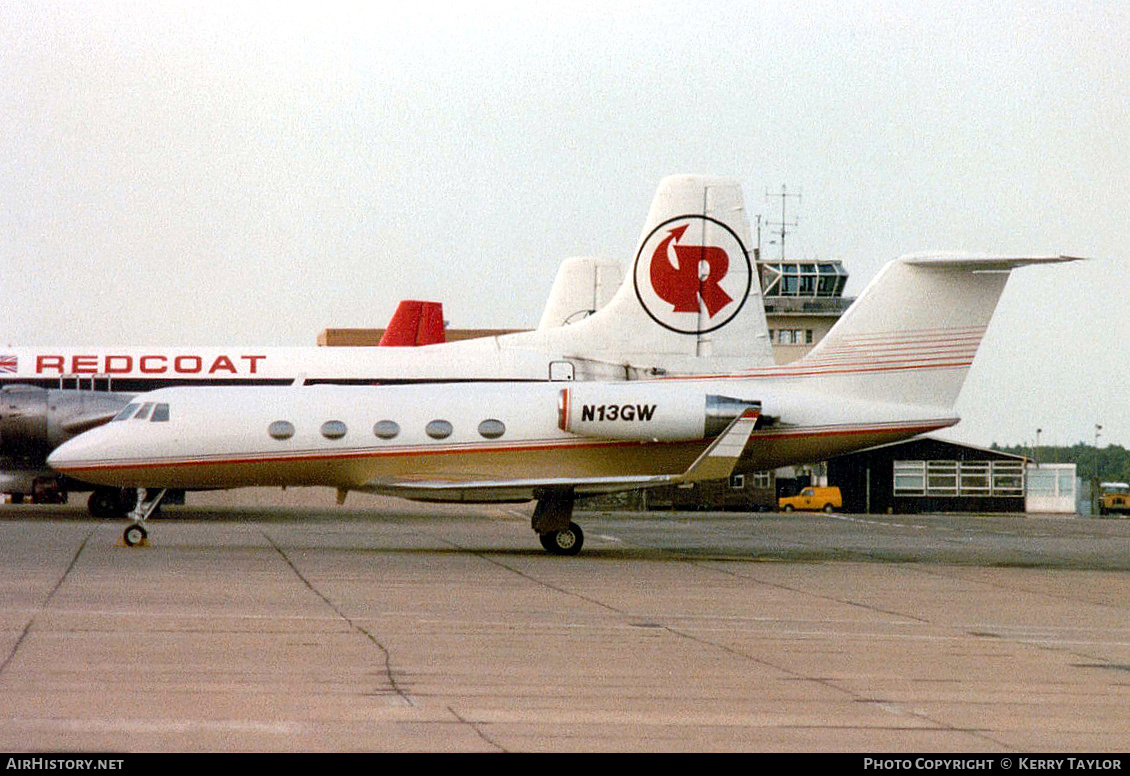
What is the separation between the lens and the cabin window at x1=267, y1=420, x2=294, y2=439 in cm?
2433

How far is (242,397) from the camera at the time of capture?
81.1ft

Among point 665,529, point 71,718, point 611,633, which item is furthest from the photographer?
point 665,529

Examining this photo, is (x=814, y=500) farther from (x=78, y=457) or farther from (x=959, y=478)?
(x=78, y=457)

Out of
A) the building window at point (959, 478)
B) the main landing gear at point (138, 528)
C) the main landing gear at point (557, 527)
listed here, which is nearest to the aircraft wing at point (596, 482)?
the main landing gear at point (557, 527)

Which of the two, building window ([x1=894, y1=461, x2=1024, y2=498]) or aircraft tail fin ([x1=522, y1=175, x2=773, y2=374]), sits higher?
aircraft tail fin ([x1=522, y1=175, x2=773, y2=374])

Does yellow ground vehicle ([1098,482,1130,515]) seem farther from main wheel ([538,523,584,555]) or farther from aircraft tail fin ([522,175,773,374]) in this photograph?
main wheel ([538,523,584,555])

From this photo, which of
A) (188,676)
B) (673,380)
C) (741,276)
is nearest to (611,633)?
(188,676)

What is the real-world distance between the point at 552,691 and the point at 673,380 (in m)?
Answer: 14.8

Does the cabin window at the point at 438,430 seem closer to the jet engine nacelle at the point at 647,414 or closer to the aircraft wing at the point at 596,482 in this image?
the aircraft wing at the point at 596,482

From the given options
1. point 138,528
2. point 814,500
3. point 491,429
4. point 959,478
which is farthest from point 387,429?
point 959,478

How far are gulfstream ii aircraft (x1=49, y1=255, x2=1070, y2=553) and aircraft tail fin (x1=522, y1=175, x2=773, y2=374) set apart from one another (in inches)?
212

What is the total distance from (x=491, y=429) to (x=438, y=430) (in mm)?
907

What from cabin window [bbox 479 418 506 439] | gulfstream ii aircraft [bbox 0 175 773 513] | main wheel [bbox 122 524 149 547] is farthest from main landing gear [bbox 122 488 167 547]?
gulfstream ii aircraft [bbox 0 175 773 513]

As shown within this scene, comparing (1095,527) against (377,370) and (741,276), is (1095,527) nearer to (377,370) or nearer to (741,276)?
(741,276)
